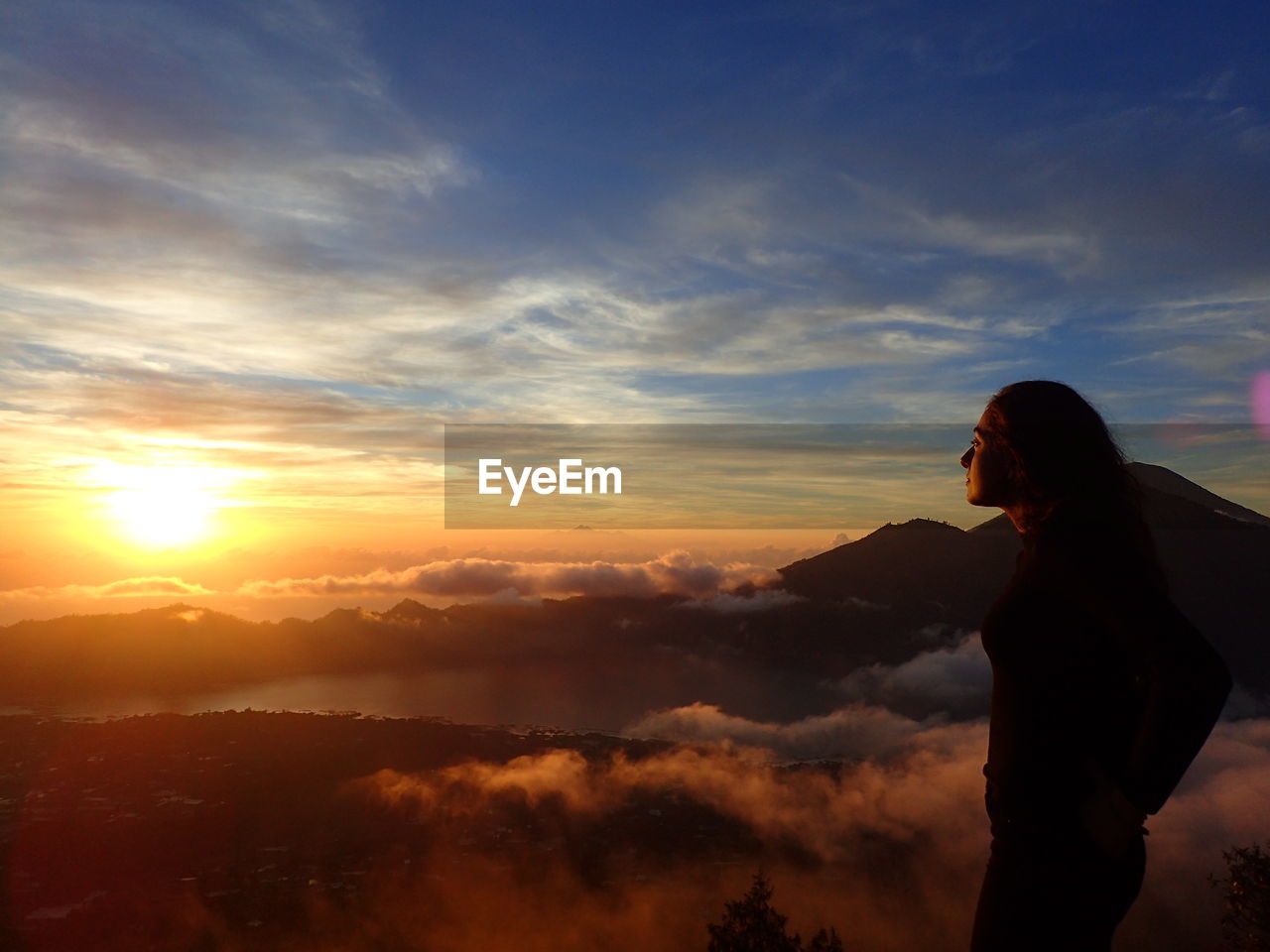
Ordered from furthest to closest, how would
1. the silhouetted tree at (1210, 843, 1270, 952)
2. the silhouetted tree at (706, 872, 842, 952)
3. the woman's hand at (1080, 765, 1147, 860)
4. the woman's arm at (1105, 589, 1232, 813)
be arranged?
the silhouetted tree at (706, 872, 842, 952), the silhouetted tree at (1210, 843, 1270, 952), the woman's hand at (1080, 765, 1147, 860), the woman's arm at (1105, 589, 1232, 813)

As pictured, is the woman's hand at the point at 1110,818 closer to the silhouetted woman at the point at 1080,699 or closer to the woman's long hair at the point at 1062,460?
the silhouetted woman at the point at 1080,699

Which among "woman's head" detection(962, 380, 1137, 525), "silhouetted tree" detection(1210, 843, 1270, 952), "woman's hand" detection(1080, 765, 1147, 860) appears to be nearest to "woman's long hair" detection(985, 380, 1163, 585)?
"woman's head" detection(962, 380, 1137, 525)

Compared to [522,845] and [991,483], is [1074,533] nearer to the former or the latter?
[991,483]

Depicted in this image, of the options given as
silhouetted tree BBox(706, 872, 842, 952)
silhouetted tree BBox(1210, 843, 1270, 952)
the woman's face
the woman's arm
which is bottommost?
silhouetted tree BBox(706, 872, 842, 952)

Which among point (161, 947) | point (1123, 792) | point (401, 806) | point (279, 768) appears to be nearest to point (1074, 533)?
point (1123, 792)

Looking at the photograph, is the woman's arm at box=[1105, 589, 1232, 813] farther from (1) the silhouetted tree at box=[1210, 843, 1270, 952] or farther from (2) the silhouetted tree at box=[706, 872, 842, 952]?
(2) the silhouetted tree at box=[706, 872, 842, 952]

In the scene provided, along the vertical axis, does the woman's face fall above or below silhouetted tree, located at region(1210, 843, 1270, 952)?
above

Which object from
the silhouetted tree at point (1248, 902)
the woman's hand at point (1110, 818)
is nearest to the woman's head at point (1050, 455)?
the woman's hand at point (1110, 818)
